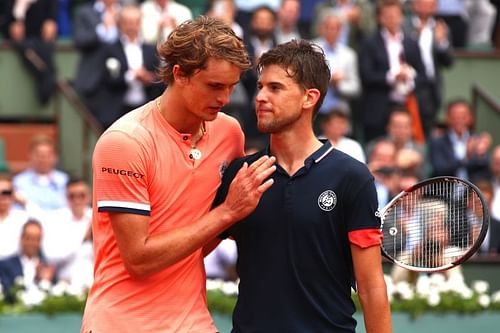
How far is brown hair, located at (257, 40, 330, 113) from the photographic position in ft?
17.1

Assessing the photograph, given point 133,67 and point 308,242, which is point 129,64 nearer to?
point 133,67

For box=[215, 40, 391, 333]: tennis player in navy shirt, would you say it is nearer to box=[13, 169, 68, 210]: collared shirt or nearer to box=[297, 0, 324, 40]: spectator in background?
box=[13, 169, 68, 210]: collared shirt

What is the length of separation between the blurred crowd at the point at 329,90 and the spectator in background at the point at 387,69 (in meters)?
0.01

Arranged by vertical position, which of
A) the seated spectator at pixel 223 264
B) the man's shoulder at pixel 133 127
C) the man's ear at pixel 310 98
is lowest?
the seated spectator at pixel 223 264

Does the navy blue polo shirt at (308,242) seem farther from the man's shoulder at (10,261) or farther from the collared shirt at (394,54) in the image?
the collared shirt at (394,54)

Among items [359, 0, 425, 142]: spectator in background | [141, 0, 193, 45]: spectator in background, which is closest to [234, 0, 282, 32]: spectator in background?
[141, 0, 193, 45]: spectator in background

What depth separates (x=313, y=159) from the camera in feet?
17.2

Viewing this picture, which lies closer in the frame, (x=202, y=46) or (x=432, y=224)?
(x=202, y=46)

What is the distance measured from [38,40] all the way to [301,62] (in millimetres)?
8698

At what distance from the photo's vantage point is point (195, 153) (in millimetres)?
5309

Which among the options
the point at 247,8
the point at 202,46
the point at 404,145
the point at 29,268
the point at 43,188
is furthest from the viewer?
the point at 247,8

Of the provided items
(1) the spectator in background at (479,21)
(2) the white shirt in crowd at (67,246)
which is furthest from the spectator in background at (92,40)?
(1) the spectator in background at (479,21)

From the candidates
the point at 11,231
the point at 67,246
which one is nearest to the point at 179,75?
the point at 67,246

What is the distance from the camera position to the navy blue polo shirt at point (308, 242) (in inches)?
203
